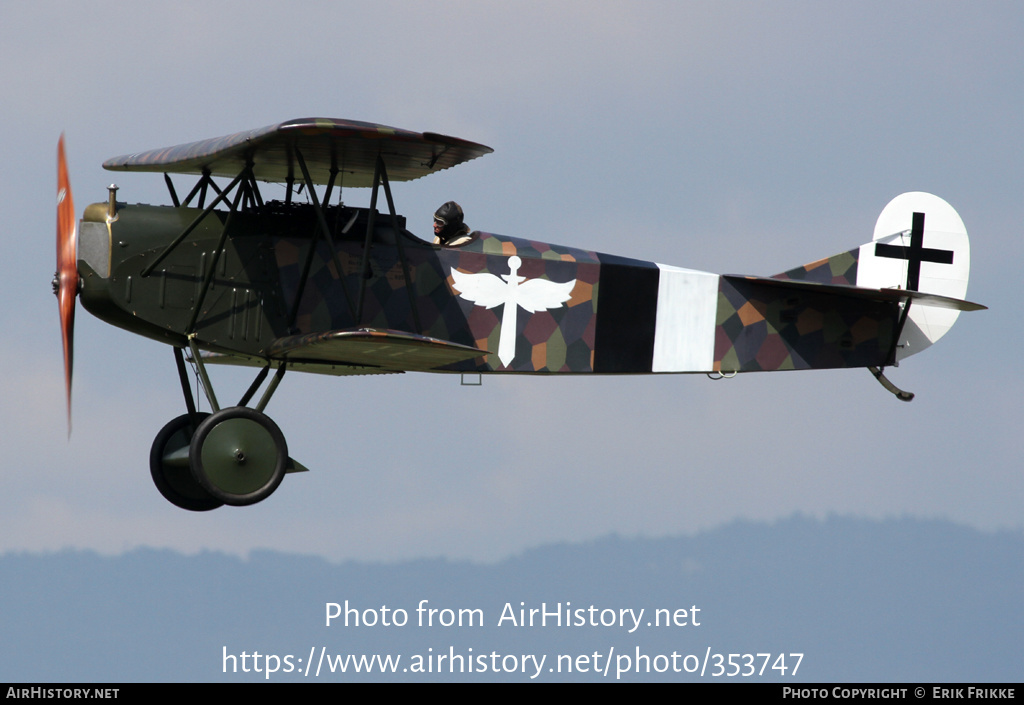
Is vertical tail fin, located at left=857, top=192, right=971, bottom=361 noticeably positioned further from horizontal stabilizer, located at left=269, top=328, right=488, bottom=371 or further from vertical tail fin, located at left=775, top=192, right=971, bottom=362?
horizontal stabilizer, located at left=269, top=328, right=488, bottom=371

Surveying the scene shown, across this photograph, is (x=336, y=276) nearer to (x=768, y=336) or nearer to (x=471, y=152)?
(x=471, y=152)

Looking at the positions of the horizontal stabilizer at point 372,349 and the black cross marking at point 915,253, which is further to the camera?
the black cross marking at point 915,253

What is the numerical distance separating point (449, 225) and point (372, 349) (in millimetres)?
2034

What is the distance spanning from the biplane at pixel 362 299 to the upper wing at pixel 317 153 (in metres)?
0.02

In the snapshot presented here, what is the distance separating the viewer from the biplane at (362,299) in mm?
13703

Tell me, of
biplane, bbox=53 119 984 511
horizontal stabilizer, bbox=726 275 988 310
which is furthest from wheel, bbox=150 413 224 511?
horizontal stabilizer, bbox=726 275 988 310

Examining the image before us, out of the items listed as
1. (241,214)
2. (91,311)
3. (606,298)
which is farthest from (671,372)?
(91,311)

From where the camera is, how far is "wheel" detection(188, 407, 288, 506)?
534 inches

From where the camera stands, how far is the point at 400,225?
47.8ft

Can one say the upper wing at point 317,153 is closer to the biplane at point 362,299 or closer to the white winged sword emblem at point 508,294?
the biplane at point 362,299

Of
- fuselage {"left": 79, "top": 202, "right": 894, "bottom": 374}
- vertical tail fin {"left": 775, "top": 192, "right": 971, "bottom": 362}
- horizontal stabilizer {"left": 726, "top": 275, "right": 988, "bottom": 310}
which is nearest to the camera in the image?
fuselage {"left": 79, "top": 202, "right": 894, "bottom": 374}

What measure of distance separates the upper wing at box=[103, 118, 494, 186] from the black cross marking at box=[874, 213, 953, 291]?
5046 millimetres

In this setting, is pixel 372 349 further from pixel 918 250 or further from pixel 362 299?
pixel 918 250

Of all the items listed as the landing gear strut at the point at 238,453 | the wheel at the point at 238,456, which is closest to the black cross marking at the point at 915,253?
the landing gear strut at the point at 238,453
